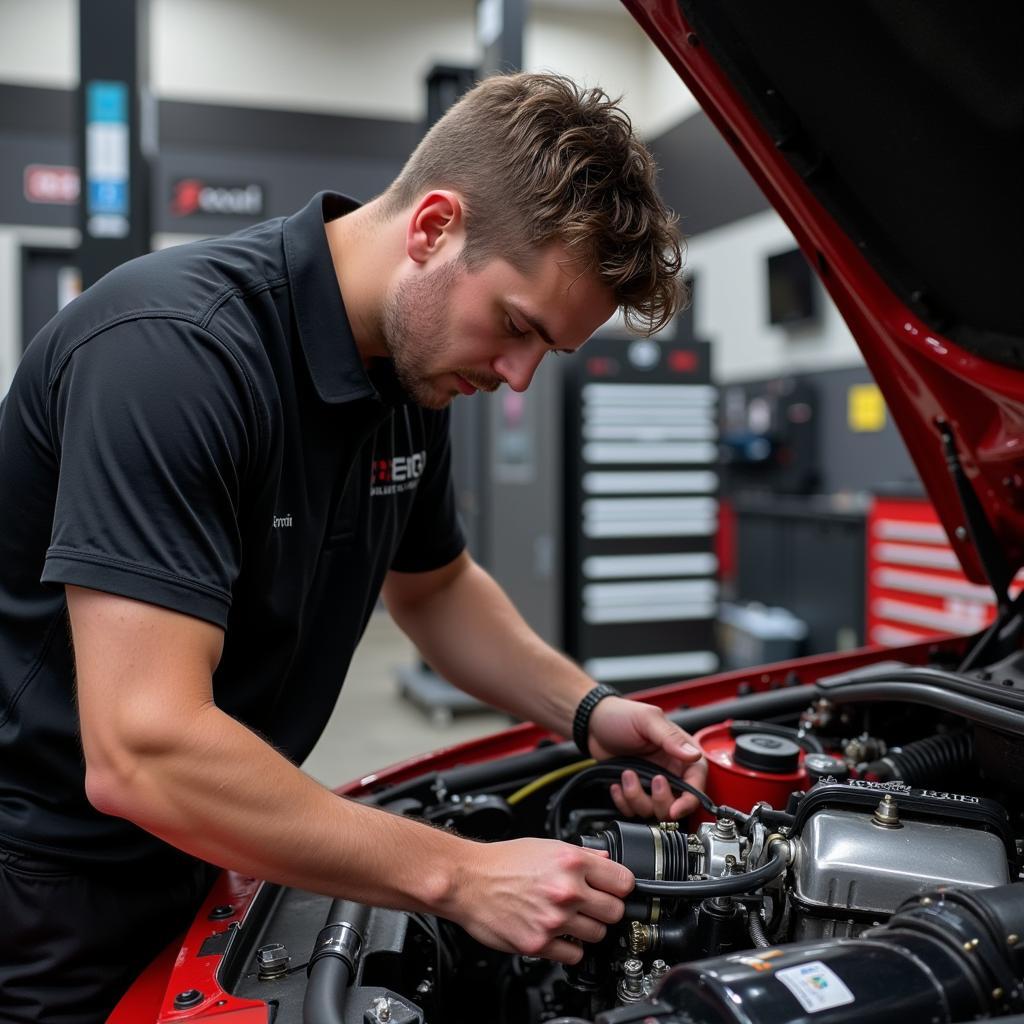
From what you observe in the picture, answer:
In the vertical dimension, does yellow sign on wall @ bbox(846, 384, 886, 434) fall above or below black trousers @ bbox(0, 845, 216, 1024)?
above

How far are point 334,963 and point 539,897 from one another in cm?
17

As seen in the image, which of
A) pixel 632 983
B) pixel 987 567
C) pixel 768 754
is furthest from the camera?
pixel 987 567

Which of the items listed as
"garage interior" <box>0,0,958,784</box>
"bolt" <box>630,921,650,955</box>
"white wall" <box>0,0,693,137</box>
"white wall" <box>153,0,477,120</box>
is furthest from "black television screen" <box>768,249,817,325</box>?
"bolt" <box>630,921,650,955</box>

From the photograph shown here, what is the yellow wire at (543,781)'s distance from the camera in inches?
46.4

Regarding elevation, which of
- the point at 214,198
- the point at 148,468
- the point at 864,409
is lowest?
the point at 148,468

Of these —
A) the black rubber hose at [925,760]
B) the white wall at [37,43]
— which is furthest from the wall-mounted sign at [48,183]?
the black rubber hose at [925,760]

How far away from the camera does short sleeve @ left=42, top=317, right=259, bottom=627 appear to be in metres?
0.76

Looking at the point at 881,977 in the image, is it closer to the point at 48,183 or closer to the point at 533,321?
the point at 533,321

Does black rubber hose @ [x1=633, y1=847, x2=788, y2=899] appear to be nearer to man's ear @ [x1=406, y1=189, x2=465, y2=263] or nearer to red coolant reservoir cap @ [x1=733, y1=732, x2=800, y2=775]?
red coolant reservoir cap @ [x1=733, y1=732, x2=800, y2=775]

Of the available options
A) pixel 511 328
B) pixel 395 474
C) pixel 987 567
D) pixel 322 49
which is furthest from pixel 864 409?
pixel 511 328

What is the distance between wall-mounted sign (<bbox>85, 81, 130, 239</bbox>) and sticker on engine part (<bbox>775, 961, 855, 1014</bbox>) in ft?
8.72

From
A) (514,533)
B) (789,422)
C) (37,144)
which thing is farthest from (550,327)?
(37,144)

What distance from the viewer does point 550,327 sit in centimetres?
97

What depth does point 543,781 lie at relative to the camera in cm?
119
